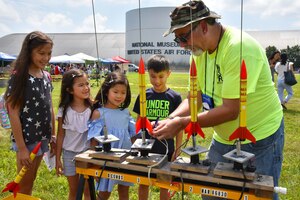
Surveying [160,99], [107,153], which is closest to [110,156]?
[107,153]

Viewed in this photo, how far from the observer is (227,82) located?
172cm

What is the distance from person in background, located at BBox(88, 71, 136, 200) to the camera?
2.70 m

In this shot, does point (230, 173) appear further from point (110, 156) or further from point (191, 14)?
point (191, 14)

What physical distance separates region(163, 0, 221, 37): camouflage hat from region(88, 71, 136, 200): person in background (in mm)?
1119

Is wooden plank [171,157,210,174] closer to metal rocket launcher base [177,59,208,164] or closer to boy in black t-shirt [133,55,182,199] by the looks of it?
metal rocket launcher base [177,59,208,164]

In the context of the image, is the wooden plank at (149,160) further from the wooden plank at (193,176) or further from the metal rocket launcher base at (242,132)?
the metal rocket launcher base at (242,132)

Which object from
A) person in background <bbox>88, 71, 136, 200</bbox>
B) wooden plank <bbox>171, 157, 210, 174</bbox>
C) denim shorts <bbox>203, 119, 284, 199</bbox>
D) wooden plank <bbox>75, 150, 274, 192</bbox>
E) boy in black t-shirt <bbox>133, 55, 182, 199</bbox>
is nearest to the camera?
wooden plank <bbox>75, 150, 274, 192</bbox>

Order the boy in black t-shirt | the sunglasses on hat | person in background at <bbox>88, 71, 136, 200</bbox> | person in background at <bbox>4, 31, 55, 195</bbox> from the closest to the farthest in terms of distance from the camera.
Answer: the sunglasses on hat, person in background at <bbox>4, 31, 55, 195</bbox>, person in background at <bbox>88, 71, 136, 200</bbox>, the boy in black t-shirt

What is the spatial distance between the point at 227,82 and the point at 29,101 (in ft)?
5.84

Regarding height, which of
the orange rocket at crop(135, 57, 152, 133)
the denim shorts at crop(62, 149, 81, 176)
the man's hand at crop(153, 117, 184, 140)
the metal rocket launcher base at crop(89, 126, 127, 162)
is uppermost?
the orange rocket at crop(135, 57, 152, 133)

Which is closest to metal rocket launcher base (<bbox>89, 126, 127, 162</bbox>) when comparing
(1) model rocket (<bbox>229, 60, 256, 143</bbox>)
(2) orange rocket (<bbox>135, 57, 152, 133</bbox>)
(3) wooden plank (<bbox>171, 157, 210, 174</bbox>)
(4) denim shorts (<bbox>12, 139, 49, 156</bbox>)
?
(2) orange rocket (<bbox>135, 57, 152, 133</bbox>)

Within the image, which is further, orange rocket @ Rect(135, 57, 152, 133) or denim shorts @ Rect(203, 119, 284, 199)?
denim shorts @ Rect(203, 119, 284, 199)

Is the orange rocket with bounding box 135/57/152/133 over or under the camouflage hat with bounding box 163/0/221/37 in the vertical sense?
under

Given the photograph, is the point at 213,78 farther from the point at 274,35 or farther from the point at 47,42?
the point at 274,35
